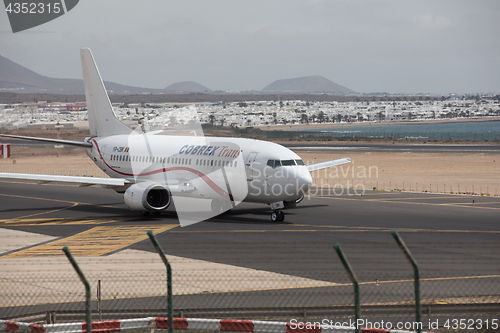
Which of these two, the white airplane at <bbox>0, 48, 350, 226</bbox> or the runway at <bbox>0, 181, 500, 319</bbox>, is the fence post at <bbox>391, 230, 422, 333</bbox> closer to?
the runway at <bbox>0, 181, 500, 319</bbox>

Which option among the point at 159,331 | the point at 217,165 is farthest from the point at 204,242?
the point at 159,331

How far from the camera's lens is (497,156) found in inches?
3369

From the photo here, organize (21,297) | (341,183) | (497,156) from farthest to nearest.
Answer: (497,156), (341,183), (21,297)

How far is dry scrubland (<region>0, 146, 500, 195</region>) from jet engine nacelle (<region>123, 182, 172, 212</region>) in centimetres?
2242

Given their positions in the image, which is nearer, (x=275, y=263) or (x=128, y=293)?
(x=128, y=293)

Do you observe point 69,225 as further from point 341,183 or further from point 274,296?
point 341,183

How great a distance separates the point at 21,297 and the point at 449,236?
67.3 feet

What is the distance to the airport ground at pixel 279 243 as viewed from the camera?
67.6ft

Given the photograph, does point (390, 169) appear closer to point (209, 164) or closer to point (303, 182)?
point (209, 164)

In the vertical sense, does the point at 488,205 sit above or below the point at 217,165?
below

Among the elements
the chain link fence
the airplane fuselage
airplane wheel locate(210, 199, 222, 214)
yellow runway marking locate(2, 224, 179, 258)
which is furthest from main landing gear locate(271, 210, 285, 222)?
the chain link fence

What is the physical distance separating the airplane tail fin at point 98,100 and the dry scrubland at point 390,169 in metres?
20.2

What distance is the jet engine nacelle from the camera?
1449 inches

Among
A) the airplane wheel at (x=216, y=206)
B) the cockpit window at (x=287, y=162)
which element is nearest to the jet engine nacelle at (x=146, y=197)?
the airplane wheel at (x=216, y=206)
